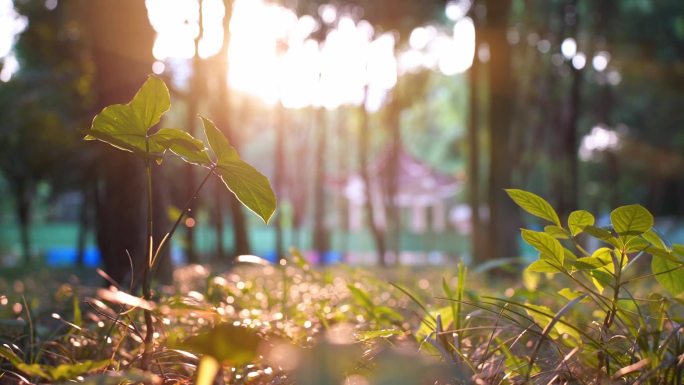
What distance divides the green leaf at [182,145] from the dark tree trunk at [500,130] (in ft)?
31.6

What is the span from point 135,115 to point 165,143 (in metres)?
0.08

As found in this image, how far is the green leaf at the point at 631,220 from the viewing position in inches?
52.3

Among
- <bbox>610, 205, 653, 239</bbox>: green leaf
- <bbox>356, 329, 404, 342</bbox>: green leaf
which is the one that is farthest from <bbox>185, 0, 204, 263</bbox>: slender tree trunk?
<bbox>610, 205, 653, 239</bbox>: green leaf

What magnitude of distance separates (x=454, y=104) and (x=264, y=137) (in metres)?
32.5

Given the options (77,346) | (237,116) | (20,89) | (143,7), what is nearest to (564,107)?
(237,116)

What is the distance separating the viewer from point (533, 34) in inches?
832

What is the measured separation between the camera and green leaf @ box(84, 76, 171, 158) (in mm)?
1362

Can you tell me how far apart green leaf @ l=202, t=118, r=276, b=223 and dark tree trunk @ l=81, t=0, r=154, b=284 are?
15.3ft

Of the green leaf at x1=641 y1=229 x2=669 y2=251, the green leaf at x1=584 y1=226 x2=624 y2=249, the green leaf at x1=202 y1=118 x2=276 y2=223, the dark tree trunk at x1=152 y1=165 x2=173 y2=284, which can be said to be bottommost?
the dark tree trunk at x1=152 y1=165 x2=173 y2=284

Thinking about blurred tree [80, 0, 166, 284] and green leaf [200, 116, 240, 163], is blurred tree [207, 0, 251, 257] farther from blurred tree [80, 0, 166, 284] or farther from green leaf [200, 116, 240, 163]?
green leaf [200, 116, 240, 163]

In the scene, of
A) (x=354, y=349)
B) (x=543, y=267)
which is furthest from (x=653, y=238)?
(x=354, y=349)

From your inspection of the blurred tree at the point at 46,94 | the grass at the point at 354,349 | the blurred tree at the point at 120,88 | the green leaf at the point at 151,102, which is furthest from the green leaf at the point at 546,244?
the blurred tree at the point at 46,94

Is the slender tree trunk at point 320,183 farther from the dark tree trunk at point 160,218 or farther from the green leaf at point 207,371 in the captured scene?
the green leaf at point 207,371

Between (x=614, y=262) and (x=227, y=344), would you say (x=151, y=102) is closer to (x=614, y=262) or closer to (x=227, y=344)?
(x=227, y=344)
